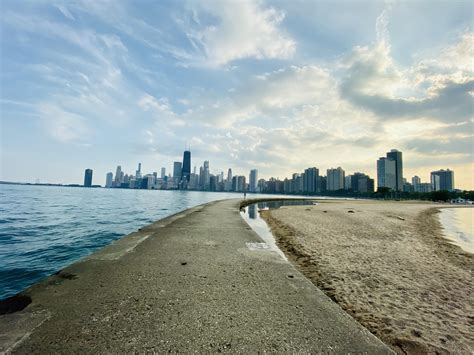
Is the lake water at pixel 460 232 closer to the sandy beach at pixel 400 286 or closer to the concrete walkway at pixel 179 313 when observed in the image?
the sandy beach at pixel 400 286

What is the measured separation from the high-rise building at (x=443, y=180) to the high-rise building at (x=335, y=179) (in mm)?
80265

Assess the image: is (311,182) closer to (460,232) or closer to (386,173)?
(386,173)

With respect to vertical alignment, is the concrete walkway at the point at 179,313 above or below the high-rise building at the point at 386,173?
below

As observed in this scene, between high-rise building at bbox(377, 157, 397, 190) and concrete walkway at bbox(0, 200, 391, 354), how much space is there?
185734 mm

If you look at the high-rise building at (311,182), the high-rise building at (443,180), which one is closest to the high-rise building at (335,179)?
the high-rise building at (311,182)

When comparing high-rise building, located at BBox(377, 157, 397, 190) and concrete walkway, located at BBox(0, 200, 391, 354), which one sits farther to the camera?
high-rise building, located at BBox(377, 157, 397, 190)

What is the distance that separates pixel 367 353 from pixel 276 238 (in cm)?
888

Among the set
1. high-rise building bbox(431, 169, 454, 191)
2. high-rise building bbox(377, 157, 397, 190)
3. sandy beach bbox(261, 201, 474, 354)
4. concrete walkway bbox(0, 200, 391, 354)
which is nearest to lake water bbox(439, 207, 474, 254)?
sandy beach bbox(261, 201, 474, 354)

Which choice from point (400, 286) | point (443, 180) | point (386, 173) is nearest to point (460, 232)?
point (400, 286)

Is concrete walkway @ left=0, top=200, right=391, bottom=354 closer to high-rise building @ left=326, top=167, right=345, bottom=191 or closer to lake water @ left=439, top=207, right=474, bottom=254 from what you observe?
lake water @ left=439, top=207, right=474, bottom=254

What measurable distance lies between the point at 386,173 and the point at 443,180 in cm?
7095

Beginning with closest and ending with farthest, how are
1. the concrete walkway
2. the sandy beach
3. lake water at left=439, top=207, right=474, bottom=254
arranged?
1. the concrete walkway
2. the sandy beach
3. lake water at left=439, top=207, right=474, bottom=254

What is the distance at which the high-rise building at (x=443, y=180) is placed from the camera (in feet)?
581

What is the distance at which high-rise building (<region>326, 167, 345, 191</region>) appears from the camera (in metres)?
180
